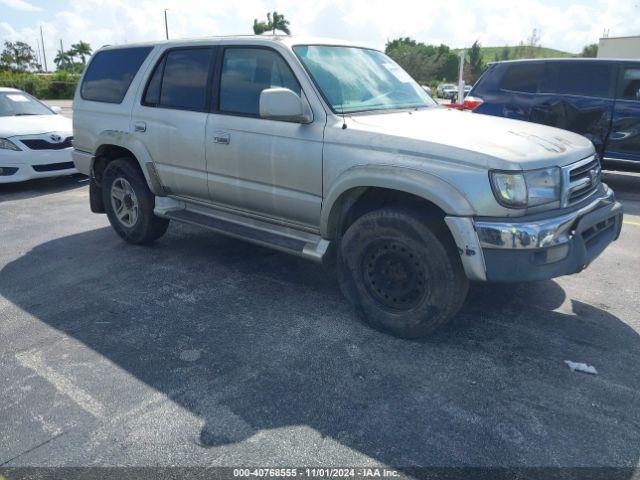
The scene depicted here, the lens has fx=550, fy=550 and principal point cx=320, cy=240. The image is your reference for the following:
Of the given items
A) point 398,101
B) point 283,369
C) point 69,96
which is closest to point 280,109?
point 398,101

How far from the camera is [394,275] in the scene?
3.60 m

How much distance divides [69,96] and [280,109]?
4264cm

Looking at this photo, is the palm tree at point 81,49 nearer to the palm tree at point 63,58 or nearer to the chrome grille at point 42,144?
the palm tree at point 63,58

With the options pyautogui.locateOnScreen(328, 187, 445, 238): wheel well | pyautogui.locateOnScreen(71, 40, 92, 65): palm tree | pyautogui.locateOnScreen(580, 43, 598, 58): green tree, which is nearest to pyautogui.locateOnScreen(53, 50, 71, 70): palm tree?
pyautogui.locateOnScreen(71, 40, 92, 65): palm tree

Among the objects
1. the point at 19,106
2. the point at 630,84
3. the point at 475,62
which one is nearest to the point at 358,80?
the point at 630,84

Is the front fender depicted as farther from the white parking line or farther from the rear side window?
the white parking line

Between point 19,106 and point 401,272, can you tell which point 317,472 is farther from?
point 19,106

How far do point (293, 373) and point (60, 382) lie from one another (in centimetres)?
134

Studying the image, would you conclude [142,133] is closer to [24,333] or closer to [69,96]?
[24,333]

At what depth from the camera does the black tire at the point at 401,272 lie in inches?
132

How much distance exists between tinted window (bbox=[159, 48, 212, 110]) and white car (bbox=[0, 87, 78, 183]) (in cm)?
442

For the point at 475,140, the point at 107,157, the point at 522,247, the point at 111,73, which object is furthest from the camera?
the point at 107,157

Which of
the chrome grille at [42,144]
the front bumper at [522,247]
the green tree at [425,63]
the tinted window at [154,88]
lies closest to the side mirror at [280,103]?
the front bumper at [522,247]

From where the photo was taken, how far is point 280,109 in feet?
12.1
